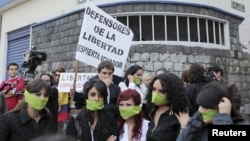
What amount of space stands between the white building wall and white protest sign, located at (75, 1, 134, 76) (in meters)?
3.47

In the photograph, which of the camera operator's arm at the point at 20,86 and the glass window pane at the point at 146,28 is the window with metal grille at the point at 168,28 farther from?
the camera operator's arm at the point at 20,86

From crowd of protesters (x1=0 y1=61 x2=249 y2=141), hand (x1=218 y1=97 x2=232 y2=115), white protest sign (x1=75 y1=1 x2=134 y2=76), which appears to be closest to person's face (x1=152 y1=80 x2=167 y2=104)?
crowd of protesters (x1=0 y1=61 x2=249 y2=141)

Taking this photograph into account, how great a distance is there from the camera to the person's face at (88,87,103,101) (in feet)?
9.68

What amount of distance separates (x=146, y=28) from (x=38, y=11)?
4700 mm

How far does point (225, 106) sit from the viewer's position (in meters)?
2.04

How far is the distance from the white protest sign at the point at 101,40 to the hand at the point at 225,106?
111 inches

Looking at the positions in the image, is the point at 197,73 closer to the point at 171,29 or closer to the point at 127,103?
the point at 127,103

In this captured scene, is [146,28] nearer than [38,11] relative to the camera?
Yes

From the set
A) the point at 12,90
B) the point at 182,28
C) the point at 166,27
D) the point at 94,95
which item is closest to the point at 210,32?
the point at 182,28

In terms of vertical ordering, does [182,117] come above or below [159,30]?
below

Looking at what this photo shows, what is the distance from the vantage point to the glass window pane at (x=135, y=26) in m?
8.23

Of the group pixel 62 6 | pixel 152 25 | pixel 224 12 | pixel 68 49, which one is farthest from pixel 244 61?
pixel 62 6

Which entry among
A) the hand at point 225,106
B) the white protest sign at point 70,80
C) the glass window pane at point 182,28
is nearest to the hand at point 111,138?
the hand at point 225,106

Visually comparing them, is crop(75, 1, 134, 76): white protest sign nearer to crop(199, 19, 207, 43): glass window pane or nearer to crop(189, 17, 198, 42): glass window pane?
crop(189, 17, 198, 42): glass window pane
